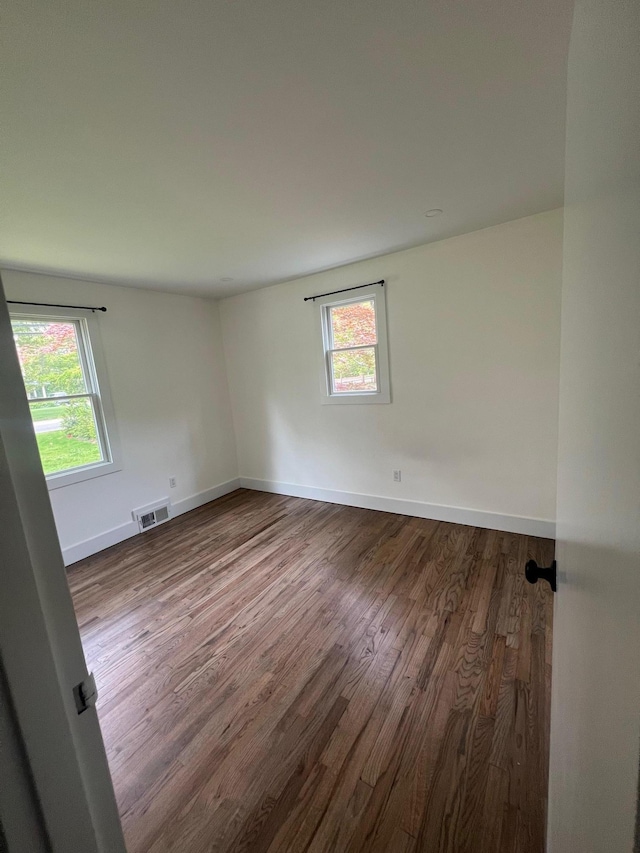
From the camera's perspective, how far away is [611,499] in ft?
1.24

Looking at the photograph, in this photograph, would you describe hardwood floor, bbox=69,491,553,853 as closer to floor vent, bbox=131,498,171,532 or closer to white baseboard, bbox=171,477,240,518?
floor vent, bbox=131,498,171,532

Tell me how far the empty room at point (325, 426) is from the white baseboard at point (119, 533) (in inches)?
1.3

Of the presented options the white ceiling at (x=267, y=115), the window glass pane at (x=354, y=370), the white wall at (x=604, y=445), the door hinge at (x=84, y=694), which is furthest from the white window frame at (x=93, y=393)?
the white wall at (x=604, y=445)

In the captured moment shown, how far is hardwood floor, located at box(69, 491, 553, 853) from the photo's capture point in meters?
1.12

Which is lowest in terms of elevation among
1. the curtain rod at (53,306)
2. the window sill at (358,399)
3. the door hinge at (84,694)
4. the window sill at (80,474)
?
the window sill at (80,474)

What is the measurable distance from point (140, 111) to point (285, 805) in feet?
8.26

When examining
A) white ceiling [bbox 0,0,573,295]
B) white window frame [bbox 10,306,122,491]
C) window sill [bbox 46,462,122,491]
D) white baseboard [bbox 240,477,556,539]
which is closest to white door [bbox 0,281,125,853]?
white ceiling [bbox 0,0,573,295]

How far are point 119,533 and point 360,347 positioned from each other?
119 inches

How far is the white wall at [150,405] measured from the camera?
2969 mm

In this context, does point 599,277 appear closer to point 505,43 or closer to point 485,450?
point 505,43

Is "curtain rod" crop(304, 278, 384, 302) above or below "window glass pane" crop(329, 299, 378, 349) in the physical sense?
above

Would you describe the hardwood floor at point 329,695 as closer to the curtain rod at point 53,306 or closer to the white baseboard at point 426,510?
the white baseboard at point 426,510

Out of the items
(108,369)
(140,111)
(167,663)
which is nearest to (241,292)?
(108,369)

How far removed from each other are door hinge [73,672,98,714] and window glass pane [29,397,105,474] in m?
2.90
